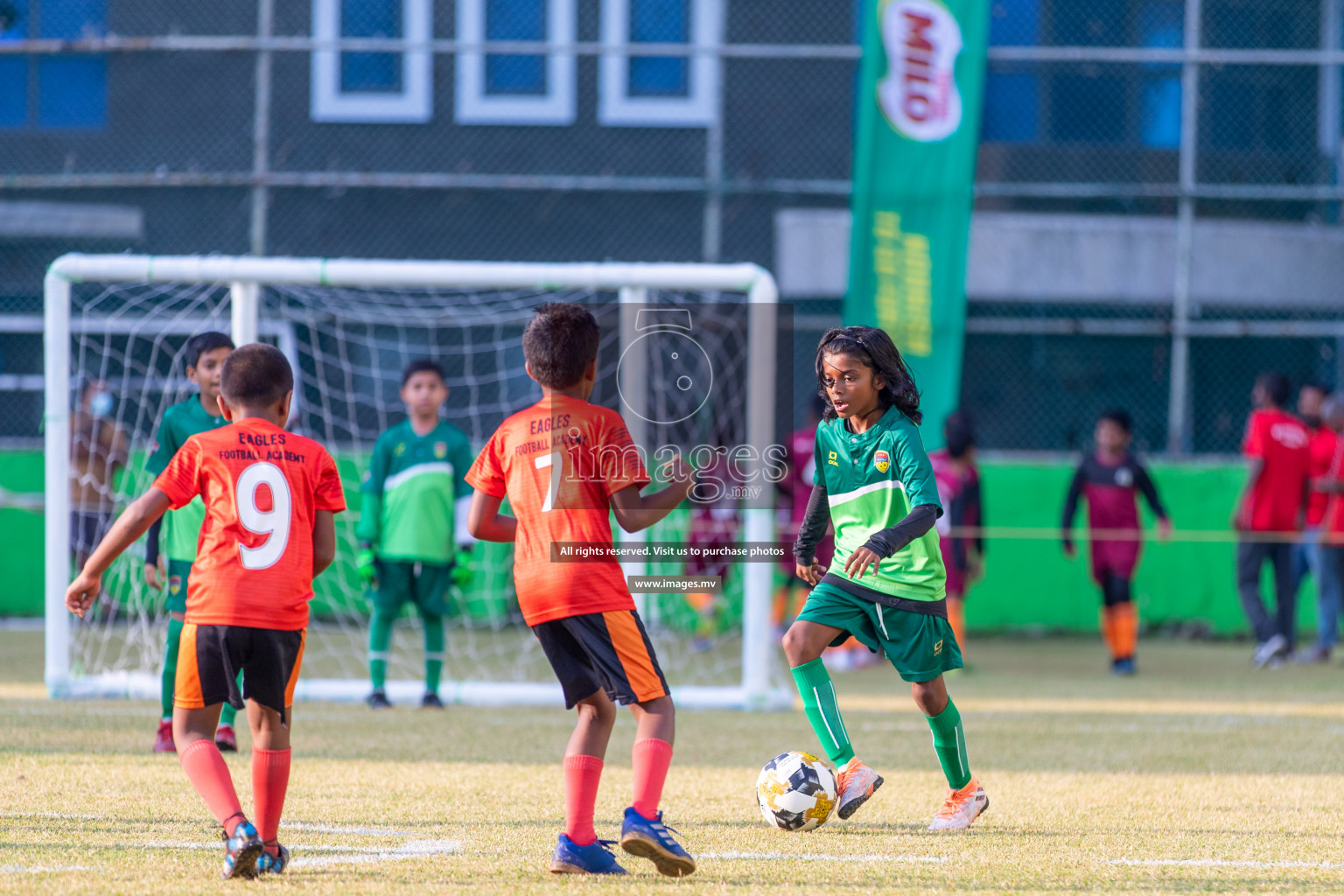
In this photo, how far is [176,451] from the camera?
18.1 feet

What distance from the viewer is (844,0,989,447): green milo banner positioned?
10406 mm

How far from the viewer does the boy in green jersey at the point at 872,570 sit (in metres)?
4.33

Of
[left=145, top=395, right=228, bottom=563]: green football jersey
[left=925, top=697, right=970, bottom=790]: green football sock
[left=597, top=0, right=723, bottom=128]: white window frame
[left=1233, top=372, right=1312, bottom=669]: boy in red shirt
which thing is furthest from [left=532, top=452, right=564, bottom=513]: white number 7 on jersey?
[left=597, top=0, right=723, bottom=128]: white window frame

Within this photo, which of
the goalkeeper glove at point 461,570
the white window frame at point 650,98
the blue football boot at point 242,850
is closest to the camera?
the blue football boot at point 242,850

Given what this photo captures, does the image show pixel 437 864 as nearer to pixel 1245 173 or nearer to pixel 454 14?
pixel 454 14

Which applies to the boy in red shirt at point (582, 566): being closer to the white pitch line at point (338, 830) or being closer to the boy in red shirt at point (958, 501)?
the white pitch line at point (338, 830)

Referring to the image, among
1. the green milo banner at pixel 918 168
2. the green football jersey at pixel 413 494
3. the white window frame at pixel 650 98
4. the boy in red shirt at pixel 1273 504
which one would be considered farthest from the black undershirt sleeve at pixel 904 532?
the white window frame at pixel 650 98

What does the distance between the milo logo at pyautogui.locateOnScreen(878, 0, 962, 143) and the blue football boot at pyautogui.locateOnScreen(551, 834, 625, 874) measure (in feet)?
25.5

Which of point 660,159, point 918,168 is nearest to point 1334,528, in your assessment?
point 918,168

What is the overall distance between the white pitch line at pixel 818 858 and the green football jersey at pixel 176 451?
2.56 meters

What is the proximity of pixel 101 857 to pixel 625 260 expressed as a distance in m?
9.00

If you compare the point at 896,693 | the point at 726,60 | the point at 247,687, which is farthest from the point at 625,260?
the point at 247,687

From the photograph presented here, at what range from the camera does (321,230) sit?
12125mm

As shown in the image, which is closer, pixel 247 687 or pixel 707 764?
pixel 247 687
